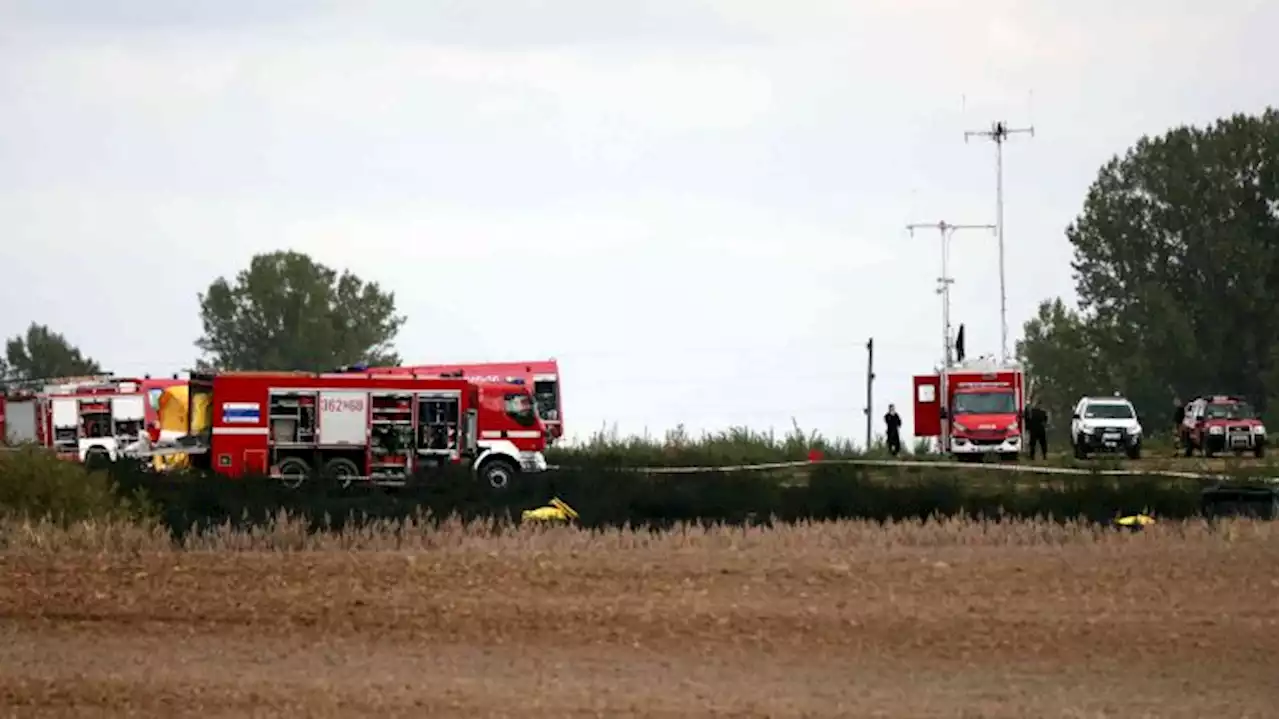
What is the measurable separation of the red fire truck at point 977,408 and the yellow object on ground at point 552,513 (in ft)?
110

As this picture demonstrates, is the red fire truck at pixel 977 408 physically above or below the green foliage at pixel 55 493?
above

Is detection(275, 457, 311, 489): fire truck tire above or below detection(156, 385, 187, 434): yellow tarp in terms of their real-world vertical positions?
below

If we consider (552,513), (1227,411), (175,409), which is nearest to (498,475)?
(175,409)

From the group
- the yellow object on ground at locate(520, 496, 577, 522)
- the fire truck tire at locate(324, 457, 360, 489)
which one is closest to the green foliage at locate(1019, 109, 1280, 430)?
the fire truck tire at locate(324, 457, 360, 489)

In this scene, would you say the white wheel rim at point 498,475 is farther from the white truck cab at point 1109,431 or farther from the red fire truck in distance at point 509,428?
the white truck cab at point 1109,431

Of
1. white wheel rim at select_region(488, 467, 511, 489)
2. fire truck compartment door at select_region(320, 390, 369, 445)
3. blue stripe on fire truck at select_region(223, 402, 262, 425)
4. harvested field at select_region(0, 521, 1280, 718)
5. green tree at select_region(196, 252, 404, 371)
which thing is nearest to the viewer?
harvested field at select_region(0, 521, 1280, 718)

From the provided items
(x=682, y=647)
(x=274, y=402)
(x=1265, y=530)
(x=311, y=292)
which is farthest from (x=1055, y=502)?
(x=311, y=292)

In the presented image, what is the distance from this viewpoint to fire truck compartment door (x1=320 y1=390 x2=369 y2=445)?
55438 mm

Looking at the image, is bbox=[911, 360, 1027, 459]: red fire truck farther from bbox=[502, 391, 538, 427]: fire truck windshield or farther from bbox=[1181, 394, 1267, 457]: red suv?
bbox=[502, 391, 538, 427]: fire truck windshield

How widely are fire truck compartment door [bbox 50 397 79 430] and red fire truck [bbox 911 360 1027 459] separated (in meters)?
25.2

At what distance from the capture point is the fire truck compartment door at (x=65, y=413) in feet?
237

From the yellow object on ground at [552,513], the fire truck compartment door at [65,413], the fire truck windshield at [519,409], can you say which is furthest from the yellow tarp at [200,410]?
the yellow object on ground at [552,513]

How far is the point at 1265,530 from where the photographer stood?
27.0 m

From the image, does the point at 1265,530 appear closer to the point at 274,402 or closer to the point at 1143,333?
the point at 274,402
